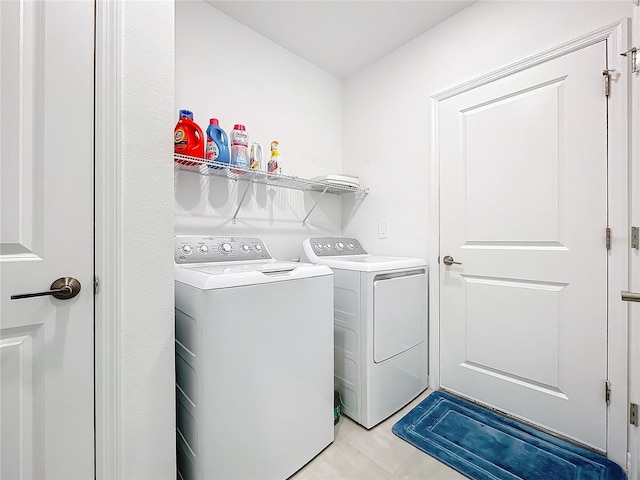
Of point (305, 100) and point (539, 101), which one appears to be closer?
point (539, 101)

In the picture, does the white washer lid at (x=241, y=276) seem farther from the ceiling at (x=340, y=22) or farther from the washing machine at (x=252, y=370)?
the ceiling at (x=340, y=22)

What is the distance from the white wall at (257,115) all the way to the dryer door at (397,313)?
2.99ft

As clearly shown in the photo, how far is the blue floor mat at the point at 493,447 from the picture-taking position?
4.15 ft

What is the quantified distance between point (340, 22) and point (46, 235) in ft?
7.12

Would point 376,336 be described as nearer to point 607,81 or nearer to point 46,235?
point 46,235

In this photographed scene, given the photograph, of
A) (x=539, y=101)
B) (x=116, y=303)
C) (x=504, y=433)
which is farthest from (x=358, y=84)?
(x=504, y=433)

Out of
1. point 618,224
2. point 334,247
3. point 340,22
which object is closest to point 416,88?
point 340,22

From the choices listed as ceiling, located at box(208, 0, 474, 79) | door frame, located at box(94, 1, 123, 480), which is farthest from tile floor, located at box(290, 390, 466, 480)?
ceiling, located at box(208, 0, 474, 79)

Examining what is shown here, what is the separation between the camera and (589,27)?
4.63 ft

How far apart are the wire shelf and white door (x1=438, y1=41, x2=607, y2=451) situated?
3.03 feet

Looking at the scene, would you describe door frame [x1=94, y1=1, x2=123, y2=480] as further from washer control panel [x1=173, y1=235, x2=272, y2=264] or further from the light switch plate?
the light switch plate

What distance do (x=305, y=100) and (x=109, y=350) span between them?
2256 millimetres

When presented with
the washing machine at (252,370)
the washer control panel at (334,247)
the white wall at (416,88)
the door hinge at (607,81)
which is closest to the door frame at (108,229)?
the washing machine at (252,370)

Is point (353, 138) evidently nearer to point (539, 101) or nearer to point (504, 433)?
point (539, 101)
